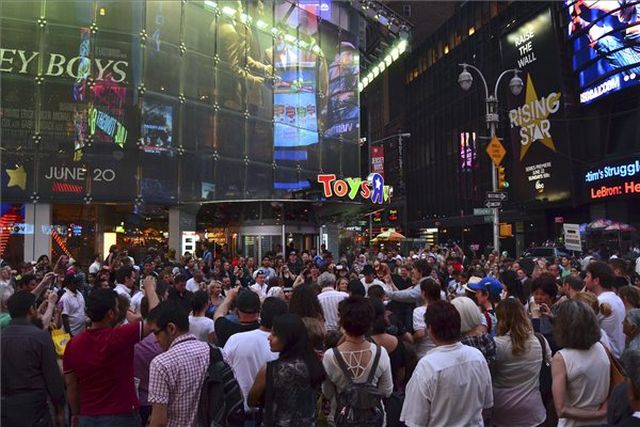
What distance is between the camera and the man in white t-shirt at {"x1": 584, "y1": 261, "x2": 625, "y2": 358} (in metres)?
5.96

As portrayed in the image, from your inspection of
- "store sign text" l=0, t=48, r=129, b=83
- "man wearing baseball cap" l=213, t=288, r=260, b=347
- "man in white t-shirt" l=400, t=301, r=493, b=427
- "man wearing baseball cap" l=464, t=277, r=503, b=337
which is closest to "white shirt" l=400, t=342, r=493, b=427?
"man in white t-shirt" l=400, t=301, r=493, b=427

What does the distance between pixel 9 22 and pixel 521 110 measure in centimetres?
3354

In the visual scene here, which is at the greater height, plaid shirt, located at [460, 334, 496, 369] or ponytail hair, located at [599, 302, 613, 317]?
ponytail hair, located at [599, 302, 613, 317]

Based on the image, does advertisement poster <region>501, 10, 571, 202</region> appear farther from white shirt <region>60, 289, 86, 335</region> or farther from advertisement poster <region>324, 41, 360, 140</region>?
white shirt <region>60, 289, 86, 335</region>

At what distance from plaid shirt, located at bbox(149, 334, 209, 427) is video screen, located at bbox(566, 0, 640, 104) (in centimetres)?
3337

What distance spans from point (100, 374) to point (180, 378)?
2.63 feet

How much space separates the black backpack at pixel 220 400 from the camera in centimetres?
389

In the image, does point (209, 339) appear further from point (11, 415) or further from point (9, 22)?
point (9, 22)

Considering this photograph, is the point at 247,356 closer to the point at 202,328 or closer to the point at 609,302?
the point at 202,328

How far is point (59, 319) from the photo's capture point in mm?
8328

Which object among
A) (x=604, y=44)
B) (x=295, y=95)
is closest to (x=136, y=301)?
(x=295, y=95)

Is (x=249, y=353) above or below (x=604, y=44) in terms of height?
below

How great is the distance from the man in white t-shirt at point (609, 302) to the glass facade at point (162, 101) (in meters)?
19.9

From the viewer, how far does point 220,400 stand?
390 centimetres
